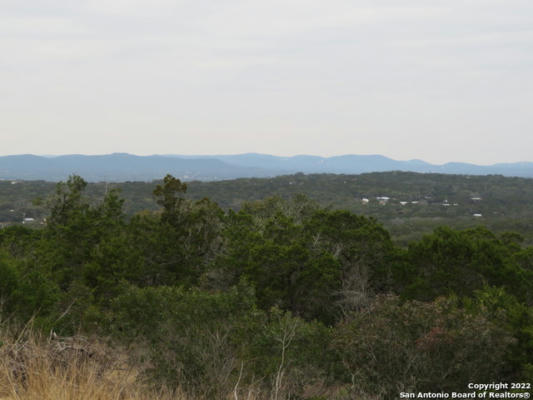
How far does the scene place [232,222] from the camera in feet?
66.9

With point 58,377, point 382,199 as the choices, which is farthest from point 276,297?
point 382,199

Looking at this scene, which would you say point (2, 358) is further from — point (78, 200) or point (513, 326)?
point (78, 200)

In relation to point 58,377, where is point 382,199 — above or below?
below

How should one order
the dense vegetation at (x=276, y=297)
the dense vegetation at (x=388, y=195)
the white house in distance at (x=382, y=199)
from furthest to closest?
the white house in distance at (x=382, y=199), the dense vegetation at (x=388, y=195), the dense vegetation at (x=276, y=297)

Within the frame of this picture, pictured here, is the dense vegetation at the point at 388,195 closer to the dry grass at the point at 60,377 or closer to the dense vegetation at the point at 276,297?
the dense vegetation at the point at 276,297

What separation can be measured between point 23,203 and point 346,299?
240 ft

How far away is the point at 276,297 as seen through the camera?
1584cm

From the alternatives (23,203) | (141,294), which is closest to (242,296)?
(141,294)

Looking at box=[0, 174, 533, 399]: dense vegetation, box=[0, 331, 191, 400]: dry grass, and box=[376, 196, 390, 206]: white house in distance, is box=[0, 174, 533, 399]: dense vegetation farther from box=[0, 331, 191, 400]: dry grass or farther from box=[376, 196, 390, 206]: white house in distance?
box=[376, 196, 390, 206]: white house in distance

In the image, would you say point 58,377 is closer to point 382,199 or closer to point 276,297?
point 276,297

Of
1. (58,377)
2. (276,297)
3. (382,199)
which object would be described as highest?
(58,377)

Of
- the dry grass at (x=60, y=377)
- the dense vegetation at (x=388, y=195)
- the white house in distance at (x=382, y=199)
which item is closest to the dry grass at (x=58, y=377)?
the dry grass at (x=60, y=377)

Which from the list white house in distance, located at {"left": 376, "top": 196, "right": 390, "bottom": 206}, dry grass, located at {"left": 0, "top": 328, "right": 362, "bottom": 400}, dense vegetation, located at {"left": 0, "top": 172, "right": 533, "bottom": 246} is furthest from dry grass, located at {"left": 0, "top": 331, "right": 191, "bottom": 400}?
white house in distance, located at {"left": 376, "top": 196, "right": 390, "bottom": 206}

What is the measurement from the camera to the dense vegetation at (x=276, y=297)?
312 inches
